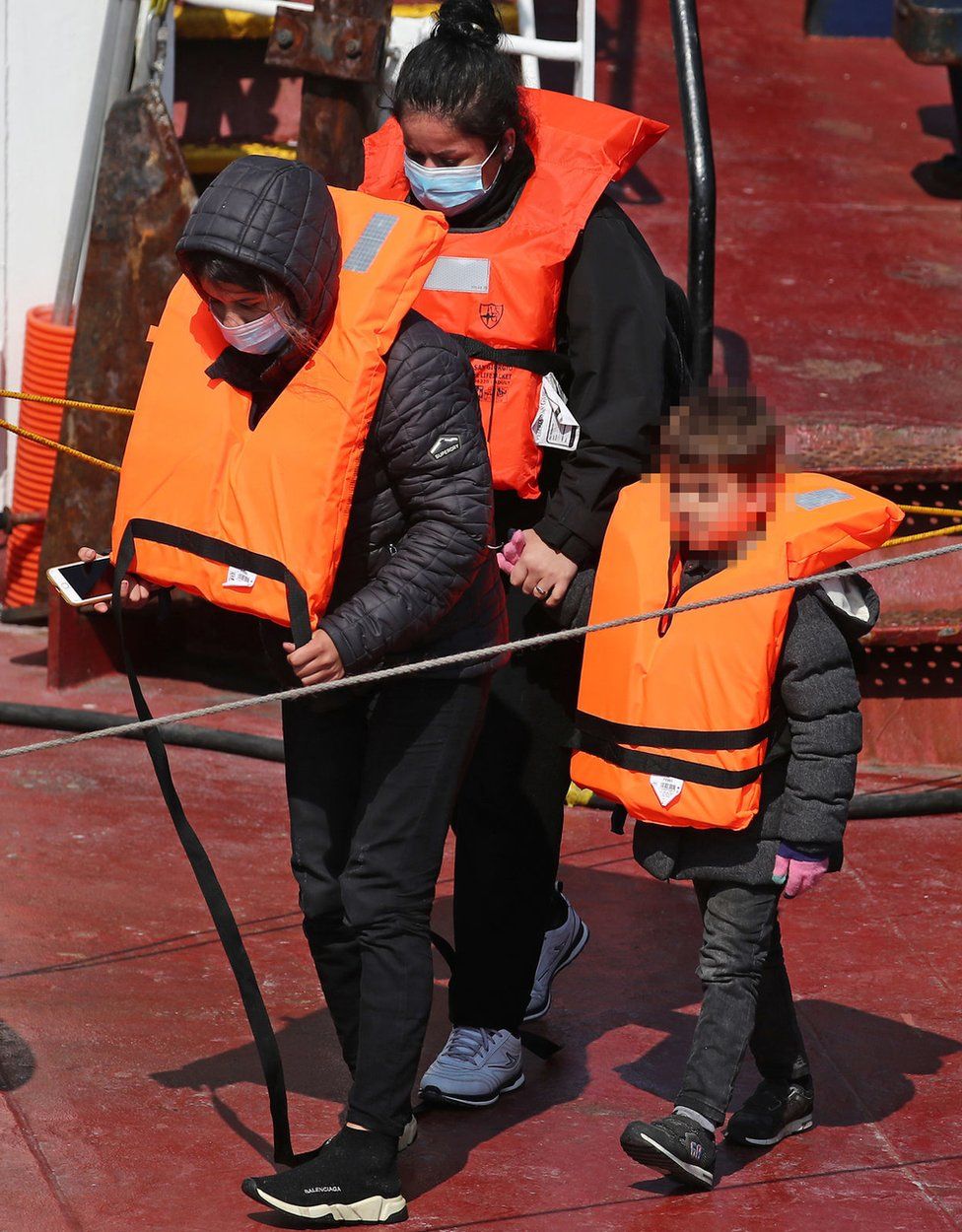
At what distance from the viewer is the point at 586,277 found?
10.4 ft

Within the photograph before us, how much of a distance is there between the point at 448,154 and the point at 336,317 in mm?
515

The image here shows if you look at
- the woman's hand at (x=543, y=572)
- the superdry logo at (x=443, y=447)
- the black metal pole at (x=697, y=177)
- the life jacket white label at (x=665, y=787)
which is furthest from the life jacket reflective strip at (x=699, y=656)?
the black metal pole at (x=697, y=177)

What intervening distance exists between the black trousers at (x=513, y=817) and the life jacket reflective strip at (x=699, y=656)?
298 mm

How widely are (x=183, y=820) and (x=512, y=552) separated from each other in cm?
77

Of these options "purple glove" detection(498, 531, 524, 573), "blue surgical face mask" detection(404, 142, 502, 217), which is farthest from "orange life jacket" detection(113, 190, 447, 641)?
"purple glove" detection(498, 531, 524, 573)

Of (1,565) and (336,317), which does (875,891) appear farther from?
(1,565)

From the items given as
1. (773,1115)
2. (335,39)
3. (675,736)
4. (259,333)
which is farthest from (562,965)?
(335,39)

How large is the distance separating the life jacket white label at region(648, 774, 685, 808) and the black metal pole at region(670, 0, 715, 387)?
7.13 ft

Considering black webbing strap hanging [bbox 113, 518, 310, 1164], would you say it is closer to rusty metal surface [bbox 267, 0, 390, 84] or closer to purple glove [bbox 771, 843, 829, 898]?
purple glove [bbox 771, 843, 829, 898]

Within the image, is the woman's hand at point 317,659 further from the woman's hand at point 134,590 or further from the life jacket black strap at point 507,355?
the life jacket black strap at point 507,355

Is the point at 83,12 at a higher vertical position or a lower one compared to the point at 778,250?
higher

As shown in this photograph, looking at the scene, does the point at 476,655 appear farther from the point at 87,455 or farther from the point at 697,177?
the point at 697,177

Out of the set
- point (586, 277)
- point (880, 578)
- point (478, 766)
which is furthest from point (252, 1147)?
point (880, 578)

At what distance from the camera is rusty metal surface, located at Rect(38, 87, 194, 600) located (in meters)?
5.42
